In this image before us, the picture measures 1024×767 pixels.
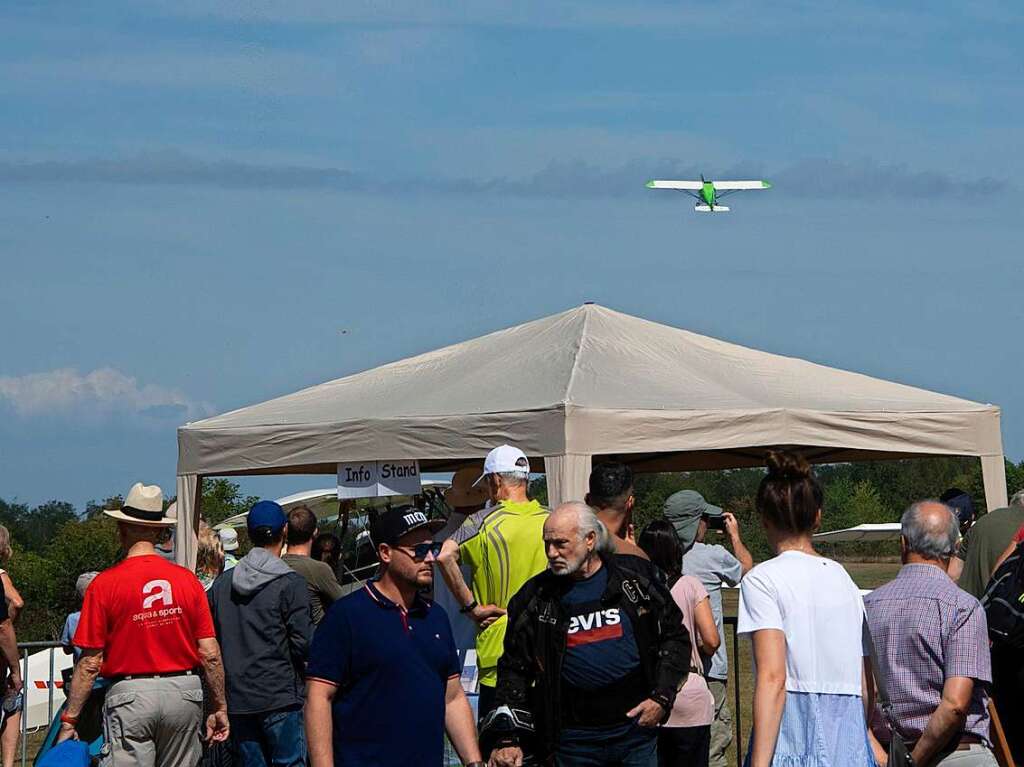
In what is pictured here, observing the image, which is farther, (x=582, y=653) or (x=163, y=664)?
(x=163, y=664)

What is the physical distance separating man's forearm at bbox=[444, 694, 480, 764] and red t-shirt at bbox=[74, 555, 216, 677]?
2.00m

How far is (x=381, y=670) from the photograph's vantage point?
4.67m

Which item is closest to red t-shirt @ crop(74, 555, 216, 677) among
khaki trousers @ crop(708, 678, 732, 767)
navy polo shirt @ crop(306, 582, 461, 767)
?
navy polo shirt @ crop(306, 582, 461, 767)

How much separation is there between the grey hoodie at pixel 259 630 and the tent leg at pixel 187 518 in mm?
Answer: 2152

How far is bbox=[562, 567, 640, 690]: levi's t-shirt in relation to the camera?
5.09 m

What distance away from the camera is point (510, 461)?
6.46 metres

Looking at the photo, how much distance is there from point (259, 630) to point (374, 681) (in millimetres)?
2816

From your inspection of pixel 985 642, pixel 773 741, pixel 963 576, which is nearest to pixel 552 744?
pixel 773 741

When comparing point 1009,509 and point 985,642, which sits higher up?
point 1009,509

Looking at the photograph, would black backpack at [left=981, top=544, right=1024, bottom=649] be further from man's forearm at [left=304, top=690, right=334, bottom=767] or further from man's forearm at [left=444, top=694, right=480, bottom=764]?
man's forearm at [left=304, top=690, right=334, bottom=767]

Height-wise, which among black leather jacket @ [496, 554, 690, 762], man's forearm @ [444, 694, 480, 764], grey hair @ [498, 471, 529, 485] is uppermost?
grey hair @ [498, 471, 529, 485]

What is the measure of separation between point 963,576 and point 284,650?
319 cm

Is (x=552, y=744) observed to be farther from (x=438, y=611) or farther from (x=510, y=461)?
(x=510, y=461)

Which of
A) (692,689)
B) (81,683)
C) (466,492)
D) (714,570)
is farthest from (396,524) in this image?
(466,492)
